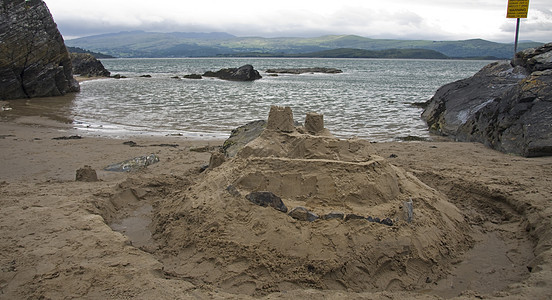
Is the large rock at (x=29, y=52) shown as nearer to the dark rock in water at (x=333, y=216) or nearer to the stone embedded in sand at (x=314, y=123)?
the stone embedded in sand at (x=314, y=123)

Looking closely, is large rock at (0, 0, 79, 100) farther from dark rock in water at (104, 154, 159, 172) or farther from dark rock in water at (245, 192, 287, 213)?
dark rock in water at (245, 192, 287, 213)

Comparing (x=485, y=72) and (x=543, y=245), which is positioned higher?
(x=485, y=72)

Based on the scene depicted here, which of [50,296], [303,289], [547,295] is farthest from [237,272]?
[547,295]

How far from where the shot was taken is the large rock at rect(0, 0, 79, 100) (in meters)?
18.9

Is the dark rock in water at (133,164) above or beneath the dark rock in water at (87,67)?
beneath

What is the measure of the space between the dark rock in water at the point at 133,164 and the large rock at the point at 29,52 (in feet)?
50.4

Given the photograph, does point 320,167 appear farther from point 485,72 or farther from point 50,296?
point 485,72

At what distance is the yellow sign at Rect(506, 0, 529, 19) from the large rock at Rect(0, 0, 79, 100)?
20.3 meters

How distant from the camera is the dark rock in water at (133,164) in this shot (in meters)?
7.25

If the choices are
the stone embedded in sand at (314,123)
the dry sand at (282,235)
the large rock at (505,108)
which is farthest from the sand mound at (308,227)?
the large rock at (505,108)

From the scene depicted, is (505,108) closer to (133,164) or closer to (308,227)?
(308,227)

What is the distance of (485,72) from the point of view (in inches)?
566

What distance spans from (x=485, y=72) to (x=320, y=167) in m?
12.3

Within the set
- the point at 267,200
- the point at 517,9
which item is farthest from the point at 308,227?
the point at 517,9
